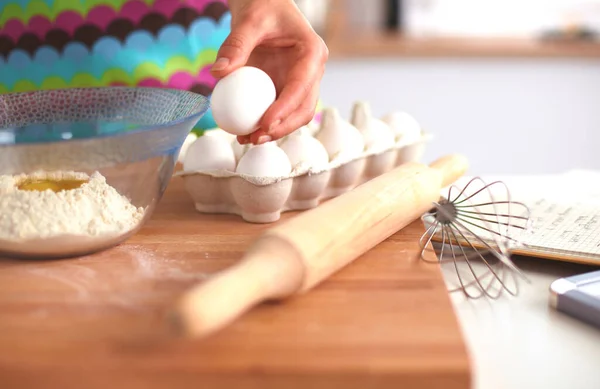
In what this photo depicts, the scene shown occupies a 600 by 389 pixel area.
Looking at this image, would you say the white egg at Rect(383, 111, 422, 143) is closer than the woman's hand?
No

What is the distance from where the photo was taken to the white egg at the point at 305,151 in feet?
2.77

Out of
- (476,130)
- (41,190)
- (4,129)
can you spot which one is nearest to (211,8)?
(4,129)

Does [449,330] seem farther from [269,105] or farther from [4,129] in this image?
[4,129]

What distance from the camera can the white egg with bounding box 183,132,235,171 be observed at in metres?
0.85

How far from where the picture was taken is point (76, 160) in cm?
65

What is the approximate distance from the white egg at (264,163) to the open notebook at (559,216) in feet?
0.66

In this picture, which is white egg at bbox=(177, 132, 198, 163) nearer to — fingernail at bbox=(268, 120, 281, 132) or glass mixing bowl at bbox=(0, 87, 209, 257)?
glass mixing bowl at bbox=(0, 87, 209, 257)

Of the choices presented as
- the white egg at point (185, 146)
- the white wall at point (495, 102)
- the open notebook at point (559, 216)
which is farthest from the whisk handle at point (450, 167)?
the white wall at point (495, 102)

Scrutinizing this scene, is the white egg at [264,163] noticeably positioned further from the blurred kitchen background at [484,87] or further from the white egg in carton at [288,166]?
the blurred kitchen background at [484,87]

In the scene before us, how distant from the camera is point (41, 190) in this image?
71 cm

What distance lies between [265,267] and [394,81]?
2126 mm

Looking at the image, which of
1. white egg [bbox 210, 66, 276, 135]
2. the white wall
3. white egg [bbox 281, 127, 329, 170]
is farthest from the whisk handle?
the white wall

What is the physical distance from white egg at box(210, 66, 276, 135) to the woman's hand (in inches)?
0.5

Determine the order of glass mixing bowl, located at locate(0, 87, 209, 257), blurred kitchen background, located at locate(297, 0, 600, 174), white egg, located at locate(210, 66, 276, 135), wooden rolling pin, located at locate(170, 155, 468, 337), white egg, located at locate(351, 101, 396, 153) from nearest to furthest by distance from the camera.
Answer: wooden rolling pin, located at locate(170, 155, 468, 337) → glass mixing bowl, located at locate(0, 87, 209, 257) → white egg, located at locate(210, 66, 276, 135) → white egg, located at locate(351, 101, 396, 153) → blurred kitchen background, located at locate(297, 0, 600, 174)
